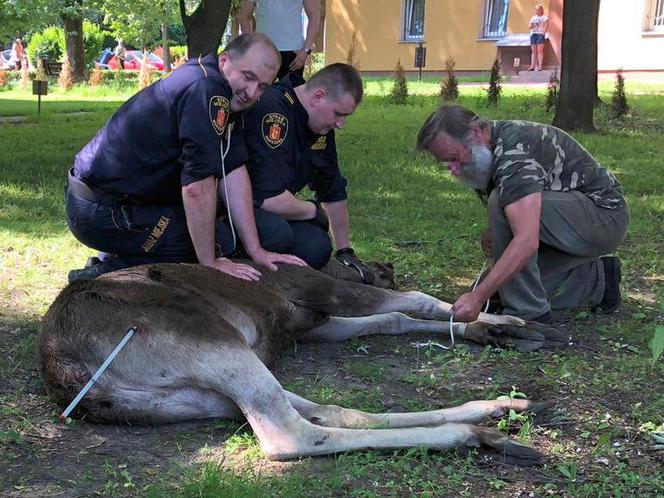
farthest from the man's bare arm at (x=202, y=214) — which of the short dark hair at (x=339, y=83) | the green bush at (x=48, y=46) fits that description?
the green bush at (x=48, y=46)

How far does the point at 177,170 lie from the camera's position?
418 centimetres

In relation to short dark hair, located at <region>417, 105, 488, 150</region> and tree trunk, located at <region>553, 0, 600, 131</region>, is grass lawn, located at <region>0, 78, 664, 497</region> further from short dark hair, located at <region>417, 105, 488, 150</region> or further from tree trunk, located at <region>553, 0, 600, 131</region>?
tree trunk, located at <region>553, 0, 600, 131</region>

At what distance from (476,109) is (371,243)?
8.12 meters

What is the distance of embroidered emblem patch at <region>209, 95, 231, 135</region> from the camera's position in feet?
12.6

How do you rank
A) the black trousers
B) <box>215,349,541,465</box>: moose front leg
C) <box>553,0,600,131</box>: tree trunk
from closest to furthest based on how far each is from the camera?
<box>215,349,541,465</box>: moose front leg → the black trousers → <box>553,0,600,131</box>: tree trunk

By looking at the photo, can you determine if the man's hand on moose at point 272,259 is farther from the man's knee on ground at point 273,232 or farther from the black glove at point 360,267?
the black glove at point 360,267

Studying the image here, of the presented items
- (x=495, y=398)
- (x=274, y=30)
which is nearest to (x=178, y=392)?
(x=495, y=398)

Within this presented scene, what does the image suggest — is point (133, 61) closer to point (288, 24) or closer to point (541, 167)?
point (288, 24)

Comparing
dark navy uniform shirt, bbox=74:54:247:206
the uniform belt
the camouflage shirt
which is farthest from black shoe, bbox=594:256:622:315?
the uniform belt

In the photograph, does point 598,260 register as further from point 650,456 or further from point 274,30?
point 274,30

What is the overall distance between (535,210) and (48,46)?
124 ft

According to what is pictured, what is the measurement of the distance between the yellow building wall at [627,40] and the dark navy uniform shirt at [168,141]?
19.7 metres

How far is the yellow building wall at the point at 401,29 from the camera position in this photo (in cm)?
2542

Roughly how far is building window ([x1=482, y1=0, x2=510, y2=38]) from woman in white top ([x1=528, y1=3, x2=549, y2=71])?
9.27 ft
